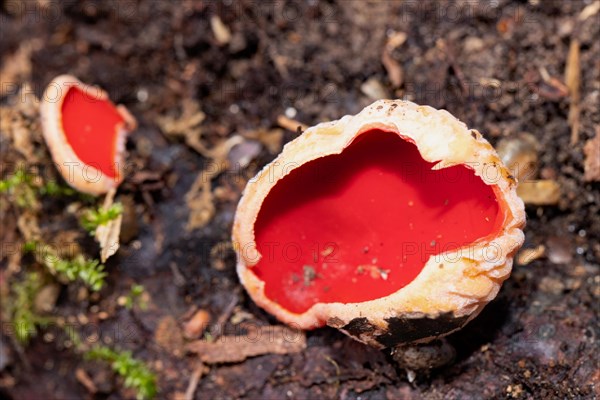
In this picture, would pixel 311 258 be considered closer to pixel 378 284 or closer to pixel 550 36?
pixel 378 284

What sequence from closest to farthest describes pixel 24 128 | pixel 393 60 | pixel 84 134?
1. pixel 84 134
2. pixel 24 128
3. pixel 393 60

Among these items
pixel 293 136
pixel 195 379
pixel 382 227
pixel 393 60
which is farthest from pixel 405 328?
pixel 393 60

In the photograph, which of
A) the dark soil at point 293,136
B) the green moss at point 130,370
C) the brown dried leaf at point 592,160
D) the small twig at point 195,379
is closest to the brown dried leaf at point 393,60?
the dark soil at point 293,136

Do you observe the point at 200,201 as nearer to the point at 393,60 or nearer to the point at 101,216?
the point at 101,216

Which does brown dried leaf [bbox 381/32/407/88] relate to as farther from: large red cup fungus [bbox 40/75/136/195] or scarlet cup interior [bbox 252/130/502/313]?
large red cup fungus [bbox 40/75/136/195]

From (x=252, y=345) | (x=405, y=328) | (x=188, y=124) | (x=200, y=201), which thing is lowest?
(x=252, y=345)

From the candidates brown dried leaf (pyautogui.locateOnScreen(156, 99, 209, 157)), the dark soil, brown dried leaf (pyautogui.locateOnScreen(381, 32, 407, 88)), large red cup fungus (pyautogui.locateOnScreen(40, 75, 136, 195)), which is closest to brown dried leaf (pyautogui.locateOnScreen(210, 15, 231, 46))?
the dark soil
